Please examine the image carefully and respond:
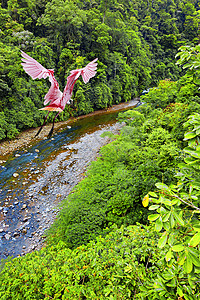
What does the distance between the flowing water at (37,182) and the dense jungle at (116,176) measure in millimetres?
1175

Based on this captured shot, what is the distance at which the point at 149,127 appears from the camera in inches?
243

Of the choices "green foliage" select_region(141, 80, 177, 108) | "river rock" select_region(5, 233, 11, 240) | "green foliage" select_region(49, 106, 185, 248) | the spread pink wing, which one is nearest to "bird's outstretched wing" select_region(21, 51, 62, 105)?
the spread pink wing

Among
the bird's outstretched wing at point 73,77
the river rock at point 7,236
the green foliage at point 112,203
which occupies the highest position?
the bird's outstretched wing at point 73,77

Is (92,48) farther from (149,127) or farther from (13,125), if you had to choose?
(149,127)

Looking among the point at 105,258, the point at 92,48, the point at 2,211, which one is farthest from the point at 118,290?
the point at 92,48

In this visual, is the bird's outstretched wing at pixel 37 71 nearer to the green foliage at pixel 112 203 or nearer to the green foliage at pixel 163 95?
the green foliage at pixel 112 203

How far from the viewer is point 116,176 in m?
4.02

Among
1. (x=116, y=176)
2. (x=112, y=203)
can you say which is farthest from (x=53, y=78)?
(x=116, y=176)

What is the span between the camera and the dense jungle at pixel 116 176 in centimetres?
100

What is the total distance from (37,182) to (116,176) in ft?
14.2

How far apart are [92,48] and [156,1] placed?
29.2m

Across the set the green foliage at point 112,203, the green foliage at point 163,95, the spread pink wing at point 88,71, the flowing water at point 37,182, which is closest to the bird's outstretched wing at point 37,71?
the spread pink wing at point 88,71

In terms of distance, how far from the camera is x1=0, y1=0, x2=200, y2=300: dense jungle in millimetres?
996

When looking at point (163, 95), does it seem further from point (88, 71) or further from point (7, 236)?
point (7, 236)
